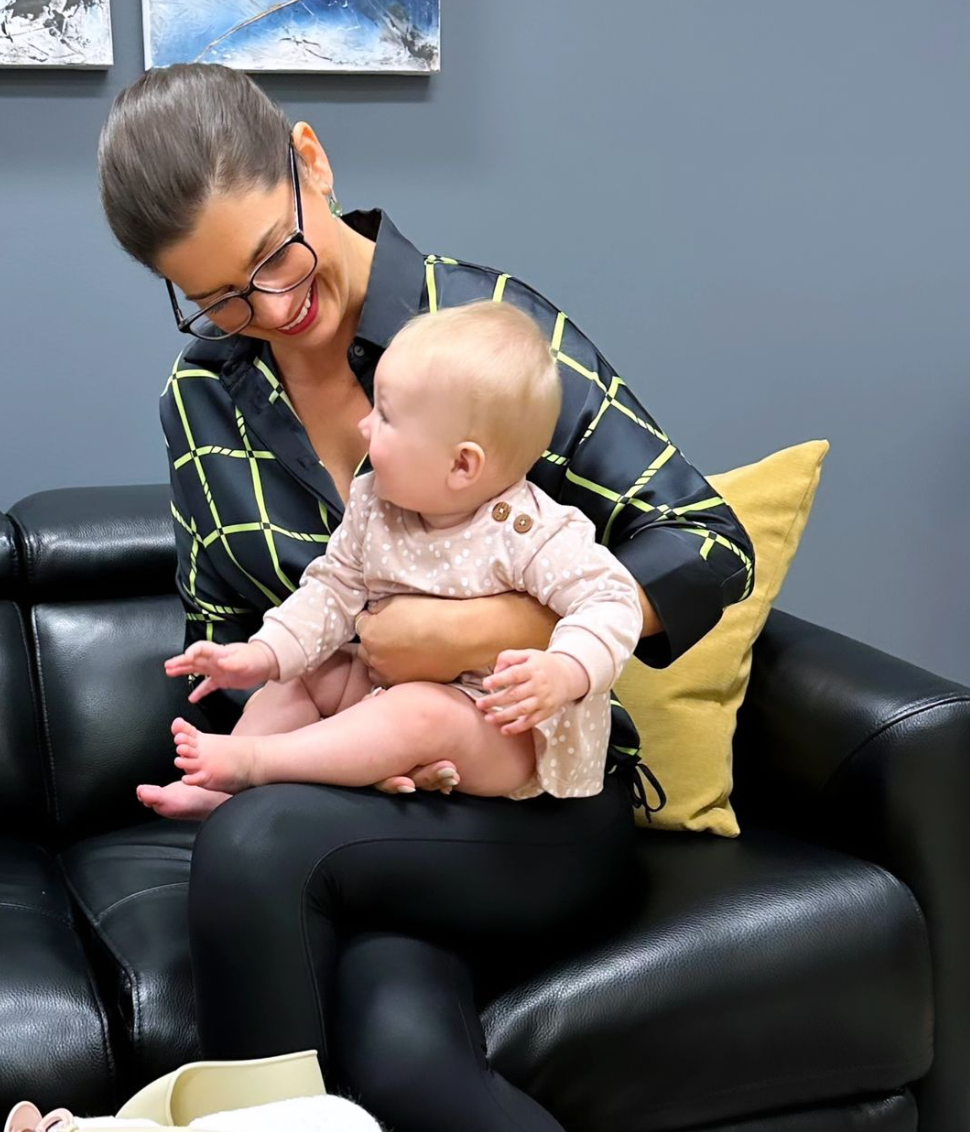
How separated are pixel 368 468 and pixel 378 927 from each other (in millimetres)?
471

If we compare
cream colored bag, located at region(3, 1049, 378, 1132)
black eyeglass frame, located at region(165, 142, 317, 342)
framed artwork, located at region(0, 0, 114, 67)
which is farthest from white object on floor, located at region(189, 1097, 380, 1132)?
framed artwork, located at region(0, 0, 114, 67)

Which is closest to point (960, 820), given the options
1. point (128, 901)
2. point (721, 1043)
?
point (721, 1043)

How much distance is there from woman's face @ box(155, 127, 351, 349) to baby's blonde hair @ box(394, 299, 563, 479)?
0.14 metres

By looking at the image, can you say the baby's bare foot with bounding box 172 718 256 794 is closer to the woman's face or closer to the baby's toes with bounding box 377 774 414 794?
the baby's toes with bounding box 377 774 414 794

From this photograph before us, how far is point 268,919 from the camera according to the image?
4.01 ft

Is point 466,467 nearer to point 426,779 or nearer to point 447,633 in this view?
point 447,633

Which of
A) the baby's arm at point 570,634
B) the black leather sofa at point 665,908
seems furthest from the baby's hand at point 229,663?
the black leather sofa at point 665,908

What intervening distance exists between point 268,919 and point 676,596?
504 millimetres

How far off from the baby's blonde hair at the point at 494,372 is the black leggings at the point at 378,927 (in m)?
0.35

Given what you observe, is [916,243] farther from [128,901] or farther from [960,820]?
[128,901]

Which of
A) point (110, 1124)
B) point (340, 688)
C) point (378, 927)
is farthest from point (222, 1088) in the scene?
point (340, 688)

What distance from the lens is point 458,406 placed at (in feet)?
4.16

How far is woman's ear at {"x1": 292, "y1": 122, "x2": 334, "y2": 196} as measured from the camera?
4.59 feet

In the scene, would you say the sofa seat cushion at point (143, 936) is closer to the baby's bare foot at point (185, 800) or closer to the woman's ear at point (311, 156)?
the baby's bare foot at point (185, 800)
